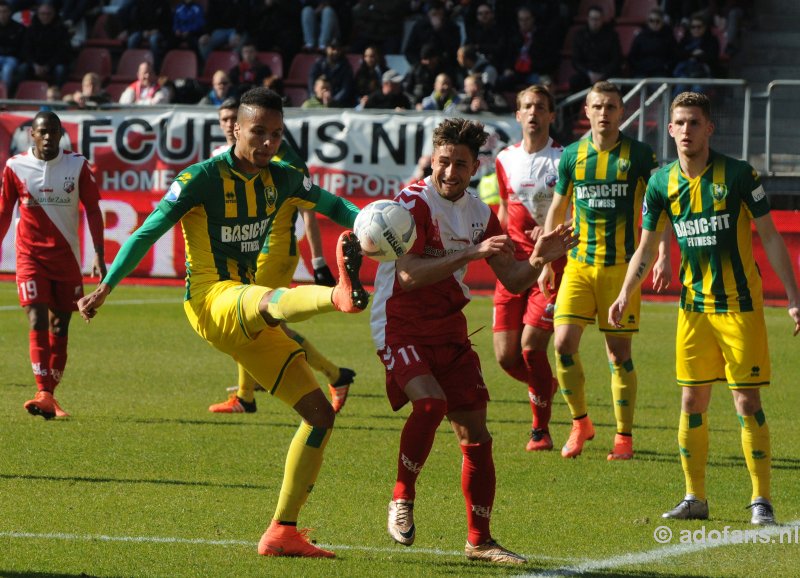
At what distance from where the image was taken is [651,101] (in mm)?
17969

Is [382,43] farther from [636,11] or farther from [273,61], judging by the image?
[636,11]

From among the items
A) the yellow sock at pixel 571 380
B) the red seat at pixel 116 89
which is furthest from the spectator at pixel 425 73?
the yellow sock at pixel 571 380

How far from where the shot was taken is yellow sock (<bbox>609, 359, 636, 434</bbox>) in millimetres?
9000

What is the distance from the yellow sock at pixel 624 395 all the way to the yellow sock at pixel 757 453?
1811 millimetres

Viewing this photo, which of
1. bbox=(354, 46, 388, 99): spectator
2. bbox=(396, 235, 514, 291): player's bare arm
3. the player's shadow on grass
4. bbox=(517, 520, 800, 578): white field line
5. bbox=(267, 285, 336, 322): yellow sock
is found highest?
bbox=(354, 46, 388, 99): spectator

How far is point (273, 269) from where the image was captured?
1013 cm

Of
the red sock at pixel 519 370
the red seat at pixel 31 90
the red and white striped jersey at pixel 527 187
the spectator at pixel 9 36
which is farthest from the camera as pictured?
the spectator at pixel 9 36

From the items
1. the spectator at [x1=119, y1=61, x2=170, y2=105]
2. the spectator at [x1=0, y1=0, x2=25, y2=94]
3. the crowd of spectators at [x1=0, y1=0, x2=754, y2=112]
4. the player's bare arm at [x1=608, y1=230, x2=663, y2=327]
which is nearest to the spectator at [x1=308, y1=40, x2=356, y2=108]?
the crowd of spectators at [x1=0, y1=0, x2=754, y2=112]

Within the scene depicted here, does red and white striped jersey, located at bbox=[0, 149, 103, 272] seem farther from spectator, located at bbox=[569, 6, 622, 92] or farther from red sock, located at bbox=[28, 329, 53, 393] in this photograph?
spectator, located at bbox=[569, 6, 622, 92]

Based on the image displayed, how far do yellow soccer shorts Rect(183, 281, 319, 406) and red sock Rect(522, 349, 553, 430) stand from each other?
3084 millimetres

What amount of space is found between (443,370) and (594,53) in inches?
621

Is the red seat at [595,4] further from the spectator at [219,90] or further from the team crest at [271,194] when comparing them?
the team crest at [271,194]

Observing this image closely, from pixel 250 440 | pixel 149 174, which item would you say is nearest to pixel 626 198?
pixel 250 440

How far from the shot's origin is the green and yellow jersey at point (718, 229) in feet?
23.3
